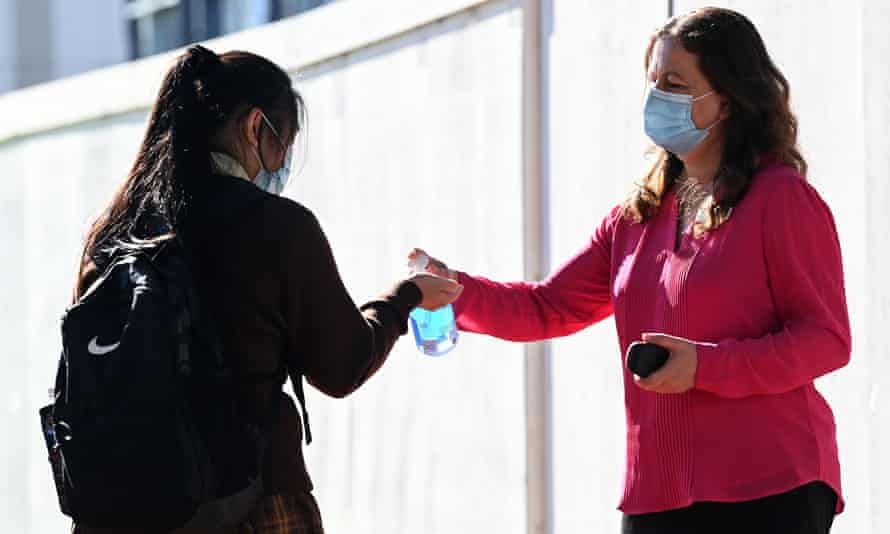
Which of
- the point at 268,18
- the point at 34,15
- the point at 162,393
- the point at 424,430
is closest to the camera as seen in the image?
the point at 162,393

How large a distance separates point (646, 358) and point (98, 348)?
Result: 1.13 meters

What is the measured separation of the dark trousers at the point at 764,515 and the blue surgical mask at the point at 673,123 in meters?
0.81

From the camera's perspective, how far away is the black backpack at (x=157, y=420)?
142 inches

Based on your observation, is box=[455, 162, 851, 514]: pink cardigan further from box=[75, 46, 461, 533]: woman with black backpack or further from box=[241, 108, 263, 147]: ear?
box=[241, 108, 263, 147]: ear

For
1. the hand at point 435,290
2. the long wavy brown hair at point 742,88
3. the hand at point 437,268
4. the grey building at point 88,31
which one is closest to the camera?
the long wavy brown hair at point 742,88

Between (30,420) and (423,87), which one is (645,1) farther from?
(30,420)

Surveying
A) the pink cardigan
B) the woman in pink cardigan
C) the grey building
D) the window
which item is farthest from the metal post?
the grey building

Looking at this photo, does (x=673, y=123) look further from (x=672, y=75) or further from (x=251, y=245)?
(x=251, y=245)

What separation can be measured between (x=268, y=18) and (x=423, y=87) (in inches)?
167

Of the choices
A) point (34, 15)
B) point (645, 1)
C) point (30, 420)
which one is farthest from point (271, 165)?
point (34, 15)

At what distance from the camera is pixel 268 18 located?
37.5 feet

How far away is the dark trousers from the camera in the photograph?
3.90 meters

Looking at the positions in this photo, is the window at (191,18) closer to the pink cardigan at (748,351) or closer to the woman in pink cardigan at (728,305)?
the woman in pink cardigan at (728,305)

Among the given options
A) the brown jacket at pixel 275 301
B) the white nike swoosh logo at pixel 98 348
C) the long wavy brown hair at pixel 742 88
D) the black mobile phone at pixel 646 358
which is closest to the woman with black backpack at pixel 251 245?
the brown jacket at pixel 275 301
